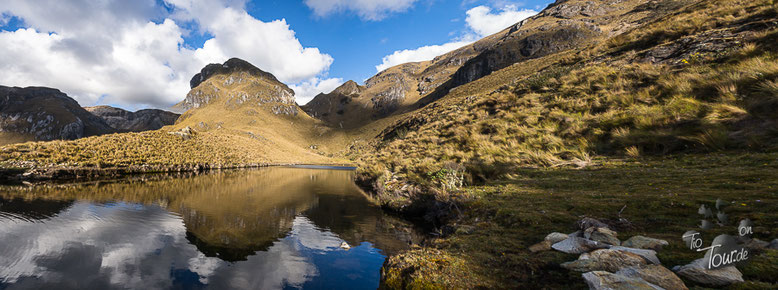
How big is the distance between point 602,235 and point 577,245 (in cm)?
38

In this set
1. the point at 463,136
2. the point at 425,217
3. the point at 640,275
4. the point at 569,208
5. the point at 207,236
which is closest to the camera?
the point at 640,275

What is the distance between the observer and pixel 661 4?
79812 millimetres

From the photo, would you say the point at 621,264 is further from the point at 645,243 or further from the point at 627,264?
the point at 645,243

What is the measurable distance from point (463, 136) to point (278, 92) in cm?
17164

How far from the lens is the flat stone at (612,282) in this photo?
224 centimetres

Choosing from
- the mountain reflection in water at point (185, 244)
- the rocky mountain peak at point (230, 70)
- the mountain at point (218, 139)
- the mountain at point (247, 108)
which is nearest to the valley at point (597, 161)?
the mountain at point (218, 139)

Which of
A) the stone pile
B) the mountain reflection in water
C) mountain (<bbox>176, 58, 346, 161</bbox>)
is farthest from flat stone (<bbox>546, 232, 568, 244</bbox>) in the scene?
mountain (<bbox>176, 58, 346, 161</bbox>)

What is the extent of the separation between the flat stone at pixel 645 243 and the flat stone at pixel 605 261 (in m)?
0.57

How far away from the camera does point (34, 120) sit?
5871 inches

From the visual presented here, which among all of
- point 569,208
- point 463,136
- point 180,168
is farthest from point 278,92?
point 569,208

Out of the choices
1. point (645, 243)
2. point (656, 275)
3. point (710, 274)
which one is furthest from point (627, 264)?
point (645, 243)

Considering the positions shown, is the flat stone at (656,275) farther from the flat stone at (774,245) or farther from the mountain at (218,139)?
the mountain at (218,139)

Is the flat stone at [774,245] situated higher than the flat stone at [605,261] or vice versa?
the flat stone at [774,245]

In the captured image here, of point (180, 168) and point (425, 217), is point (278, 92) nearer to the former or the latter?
point (180, 168)
